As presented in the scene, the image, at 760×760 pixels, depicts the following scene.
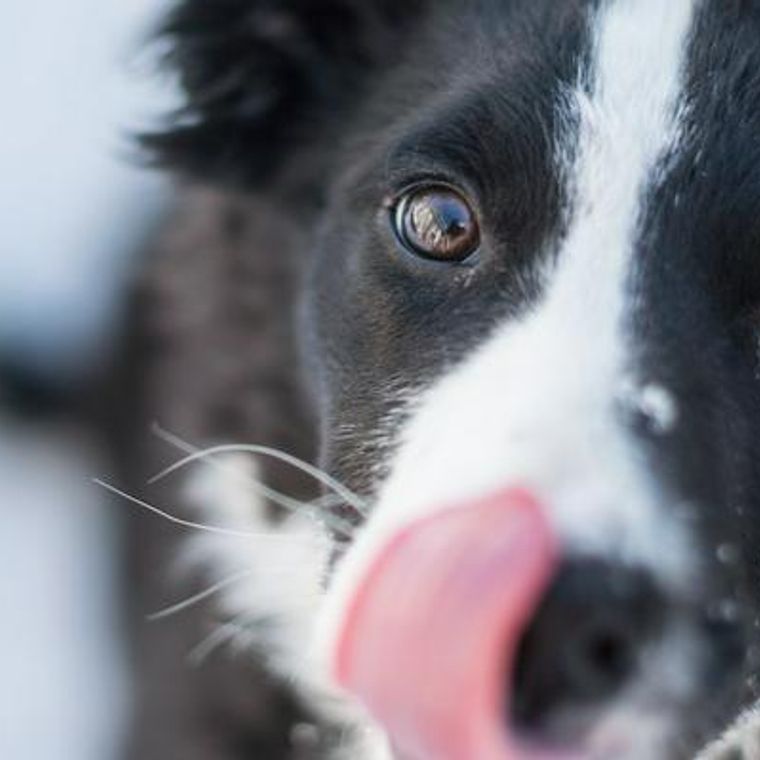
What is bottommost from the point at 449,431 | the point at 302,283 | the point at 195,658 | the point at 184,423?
the point at 195,658

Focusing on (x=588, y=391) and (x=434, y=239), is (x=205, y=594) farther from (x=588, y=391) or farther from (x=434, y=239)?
(x=588, y=391)

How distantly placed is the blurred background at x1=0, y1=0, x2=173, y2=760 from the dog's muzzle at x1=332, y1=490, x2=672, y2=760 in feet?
5.97

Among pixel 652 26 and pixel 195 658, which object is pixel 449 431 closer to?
pixel 652 26

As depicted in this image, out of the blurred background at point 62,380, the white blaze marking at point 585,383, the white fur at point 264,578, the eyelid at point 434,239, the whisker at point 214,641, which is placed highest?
the white blaze marking at point 585,383

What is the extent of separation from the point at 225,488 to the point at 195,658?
34cm

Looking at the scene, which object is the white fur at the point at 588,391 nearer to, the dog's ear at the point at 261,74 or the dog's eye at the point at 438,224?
the dog's eye at the point at 438,224

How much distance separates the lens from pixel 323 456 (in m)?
2.07

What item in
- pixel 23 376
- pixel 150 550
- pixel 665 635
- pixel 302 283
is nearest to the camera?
pixel 665 635

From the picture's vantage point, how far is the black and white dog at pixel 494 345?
1549 millimetres

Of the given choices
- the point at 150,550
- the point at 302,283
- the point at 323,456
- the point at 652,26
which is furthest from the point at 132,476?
the point at 652,26

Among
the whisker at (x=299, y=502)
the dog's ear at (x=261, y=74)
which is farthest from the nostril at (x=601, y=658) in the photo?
the dog's ear at (x=261, y=74)

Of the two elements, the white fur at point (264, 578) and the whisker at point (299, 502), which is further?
the white fur at point (264, 578)

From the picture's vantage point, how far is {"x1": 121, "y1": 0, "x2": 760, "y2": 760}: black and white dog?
5.08ft

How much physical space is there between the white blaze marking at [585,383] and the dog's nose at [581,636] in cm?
2
